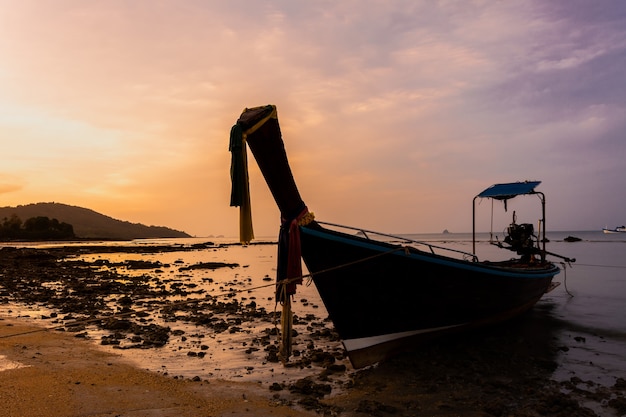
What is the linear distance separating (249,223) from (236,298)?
1381 cm

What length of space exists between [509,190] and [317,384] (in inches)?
485

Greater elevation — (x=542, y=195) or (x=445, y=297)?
(x=542, y=195)

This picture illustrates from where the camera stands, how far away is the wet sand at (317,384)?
22.4 feet

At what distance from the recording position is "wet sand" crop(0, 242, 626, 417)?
6.83 m

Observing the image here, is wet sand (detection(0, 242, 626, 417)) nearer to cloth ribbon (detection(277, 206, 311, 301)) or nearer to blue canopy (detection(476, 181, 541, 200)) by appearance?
cloth ribbon (detection(277, 206, 311, 301))

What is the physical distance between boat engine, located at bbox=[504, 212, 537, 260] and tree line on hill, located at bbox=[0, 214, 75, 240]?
337 feet

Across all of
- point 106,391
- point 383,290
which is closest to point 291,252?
point 383,290

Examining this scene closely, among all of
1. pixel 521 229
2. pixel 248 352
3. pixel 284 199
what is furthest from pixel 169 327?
pixel 521 229

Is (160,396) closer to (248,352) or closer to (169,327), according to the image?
(248,352)

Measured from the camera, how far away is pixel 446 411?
6961 mm

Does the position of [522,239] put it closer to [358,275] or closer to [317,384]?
[358,275]

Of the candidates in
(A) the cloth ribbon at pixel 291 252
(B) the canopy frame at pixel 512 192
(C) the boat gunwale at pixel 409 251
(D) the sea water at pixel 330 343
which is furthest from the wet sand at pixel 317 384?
(B) the canopy frame at pixel 512 192

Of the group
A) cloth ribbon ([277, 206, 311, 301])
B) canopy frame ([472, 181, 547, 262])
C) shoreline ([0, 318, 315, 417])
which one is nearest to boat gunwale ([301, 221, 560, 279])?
cloth ribbon ([277, 206, 311, 301])

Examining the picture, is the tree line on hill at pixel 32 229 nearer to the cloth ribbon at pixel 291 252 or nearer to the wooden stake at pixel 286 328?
the cloth ribbon at pixel 291 252
